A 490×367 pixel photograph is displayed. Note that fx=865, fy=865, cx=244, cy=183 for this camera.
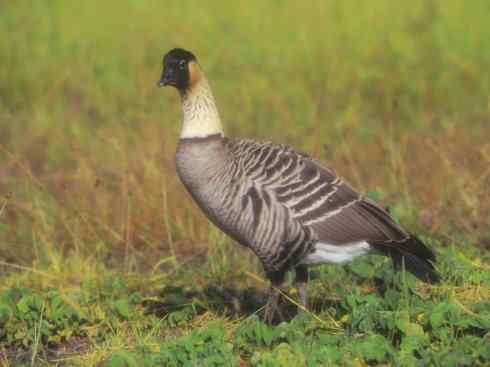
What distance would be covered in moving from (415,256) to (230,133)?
4.12 metres

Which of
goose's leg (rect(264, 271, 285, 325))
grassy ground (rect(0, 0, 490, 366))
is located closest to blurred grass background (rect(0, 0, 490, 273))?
grassy ground (rect(0, 0, 490, 366))

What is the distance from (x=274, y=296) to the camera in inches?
201

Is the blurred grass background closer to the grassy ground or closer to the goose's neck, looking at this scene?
the grassy ground

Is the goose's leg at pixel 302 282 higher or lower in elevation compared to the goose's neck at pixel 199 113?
lower

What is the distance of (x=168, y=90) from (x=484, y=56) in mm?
3508

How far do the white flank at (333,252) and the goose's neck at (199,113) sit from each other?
0.88 metres

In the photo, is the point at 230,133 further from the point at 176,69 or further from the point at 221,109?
the point at 176,69

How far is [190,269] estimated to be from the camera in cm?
600

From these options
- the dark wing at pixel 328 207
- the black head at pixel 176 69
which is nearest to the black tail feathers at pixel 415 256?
the dark wing at pixel 328 207

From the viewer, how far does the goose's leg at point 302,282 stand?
5121 millimetres

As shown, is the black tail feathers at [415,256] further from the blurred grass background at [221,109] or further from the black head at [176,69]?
the black head at [176,69]

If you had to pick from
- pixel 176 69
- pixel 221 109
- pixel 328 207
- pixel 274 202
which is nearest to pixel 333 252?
pixel 328 207

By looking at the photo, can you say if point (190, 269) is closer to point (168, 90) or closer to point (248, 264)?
point (248, 264)

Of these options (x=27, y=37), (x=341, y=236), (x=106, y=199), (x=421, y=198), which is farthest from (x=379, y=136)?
(x=27, y=37)
